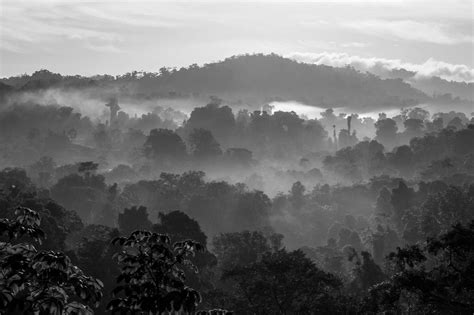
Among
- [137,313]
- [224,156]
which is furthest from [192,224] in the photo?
[224,156]

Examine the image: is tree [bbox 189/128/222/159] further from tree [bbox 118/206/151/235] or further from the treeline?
tree [bbox 118/206/151/235]

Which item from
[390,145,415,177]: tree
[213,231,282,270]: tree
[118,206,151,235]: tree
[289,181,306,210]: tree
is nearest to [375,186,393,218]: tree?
[289,181,306,210]: tree

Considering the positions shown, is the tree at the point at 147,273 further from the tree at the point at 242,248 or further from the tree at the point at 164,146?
the tree at the point at 164,146

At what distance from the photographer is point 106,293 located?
52.3 meters

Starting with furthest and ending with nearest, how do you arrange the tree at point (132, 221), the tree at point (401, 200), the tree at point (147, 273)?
1. the tree at point (401, 200)
2. the tree at point (132, 221)
3. the tree at point (147, 273)

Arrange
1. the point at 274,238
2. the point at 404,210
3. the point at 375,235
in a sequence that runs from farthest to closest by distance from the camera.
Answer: the point at 404,210 → the point at 375,235 → the point at 274,238

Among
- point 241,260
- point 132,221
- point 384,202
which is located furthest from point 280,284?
point 384,202

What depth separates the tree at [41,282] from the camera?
8891mm

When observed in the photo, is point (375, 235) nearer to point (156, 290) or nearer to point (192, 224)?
point (192, 224)

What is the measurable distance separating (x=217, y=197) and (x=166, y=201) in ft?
30.7

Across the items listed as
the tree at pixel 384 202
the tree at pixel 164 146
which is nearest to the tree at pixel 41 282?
the tree at pixel 384 202

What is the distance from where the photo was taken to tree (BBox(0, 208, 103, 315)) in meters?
8.89

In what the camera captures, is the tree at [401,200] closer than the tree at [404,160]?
Yes

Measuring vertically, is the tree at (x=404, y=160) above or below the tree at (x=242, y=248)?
above
